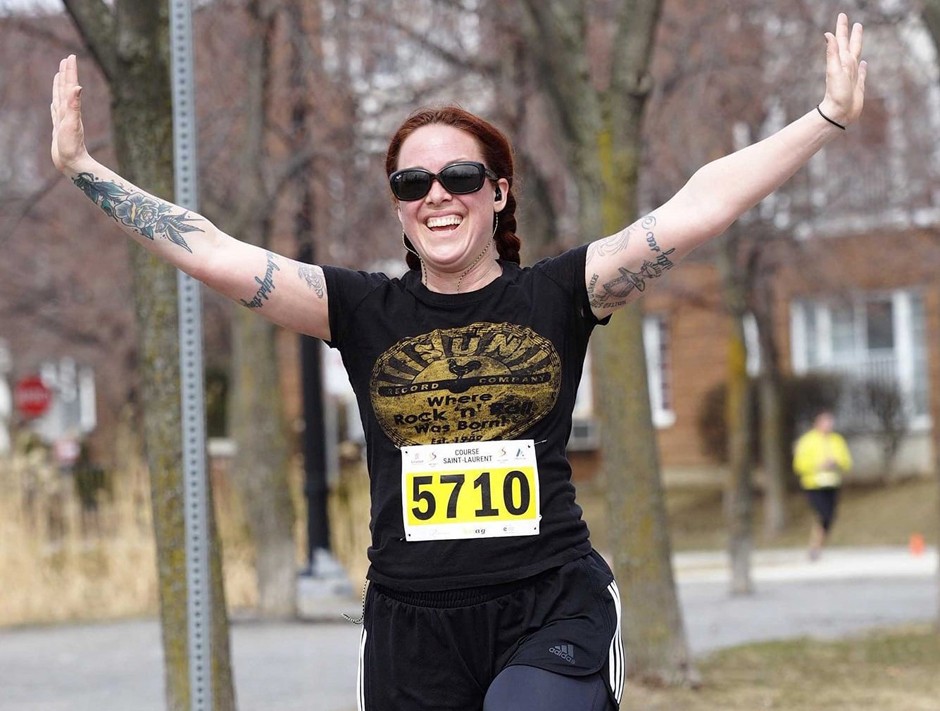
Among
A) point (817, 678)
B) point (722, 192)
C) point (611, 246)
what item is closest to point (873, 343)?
point (817, 678)

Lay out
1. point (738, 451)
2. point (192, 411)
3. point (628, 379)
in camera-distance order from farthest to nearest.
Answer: point (738, 451)
point (628, 379)
point (192, 411)

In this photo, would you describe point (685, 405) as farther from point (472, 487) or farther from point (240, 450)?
point (472, 487)

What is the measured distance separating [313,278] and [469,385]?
0.51 metres

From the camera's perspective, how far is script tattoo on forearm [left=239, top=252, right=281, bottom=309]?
3.90m

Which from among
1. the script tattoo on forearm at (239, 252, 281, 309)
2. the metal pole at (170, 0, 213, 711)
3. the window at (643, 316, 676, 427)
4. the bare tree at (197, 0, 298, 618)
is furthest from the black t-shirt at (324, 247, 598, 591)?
the window at (643, 316, 676, 427)

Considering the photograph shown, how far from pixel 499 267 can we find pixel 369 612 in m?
0.91

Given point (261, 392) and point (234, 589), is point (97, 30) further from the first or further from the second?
point (234, 589)

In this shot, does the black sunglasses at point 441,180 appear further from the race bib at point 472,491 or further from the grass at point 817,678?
the grass at point 817,678

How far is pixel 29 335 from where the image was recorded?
1111 inches

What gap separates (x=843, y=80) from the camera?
11.8 ft

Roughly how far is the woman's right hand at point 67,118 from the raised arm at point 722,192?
1.29 metres

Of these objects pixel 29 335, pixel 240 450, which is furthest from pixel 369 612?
pixel 29 335

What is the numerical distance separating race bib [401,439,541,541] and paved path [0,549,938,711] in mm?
5374

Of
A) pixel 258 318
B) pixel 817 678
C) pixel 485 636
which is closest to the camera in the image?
pixel 485 636
